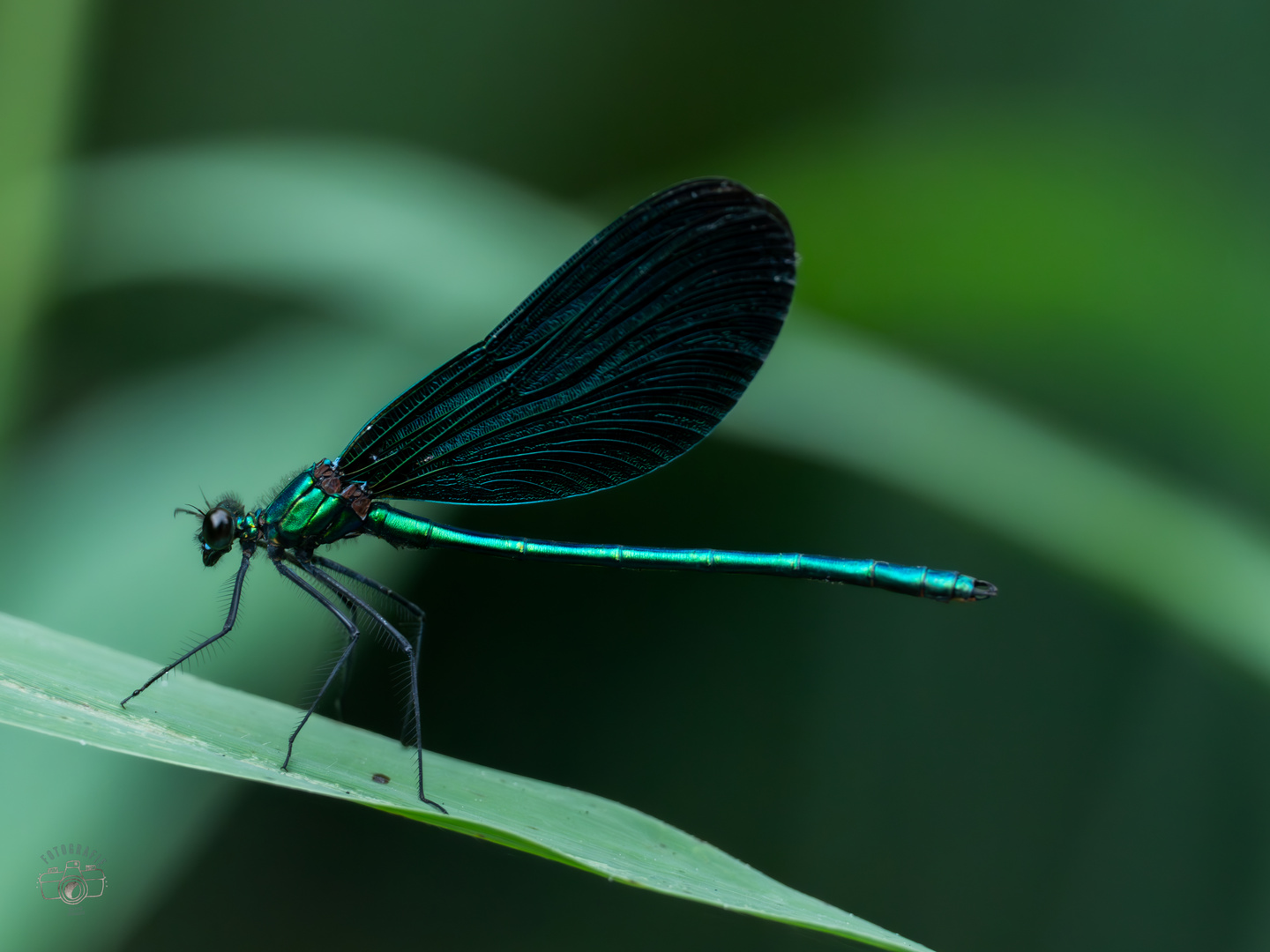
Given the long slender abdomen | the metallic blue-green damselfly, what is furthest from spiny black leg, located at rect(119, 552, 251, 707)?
the long slender abdomen

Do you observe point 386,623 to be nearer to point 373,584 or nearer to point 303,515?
point 373,584

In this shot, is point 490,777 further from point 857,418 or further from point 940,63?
point 940,63

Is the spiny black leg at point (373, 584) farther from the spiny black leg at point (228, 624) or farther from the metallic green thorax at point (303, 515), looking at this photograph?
the spiny black leg at point (228, 624)

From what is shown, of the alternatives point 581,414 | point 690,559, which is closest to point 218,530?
point 581,414

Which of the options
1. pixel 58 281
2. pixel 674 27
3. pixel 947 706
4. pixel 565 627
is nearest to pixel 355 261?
pixel 58 281

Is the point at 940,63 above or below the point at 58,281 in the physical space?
above

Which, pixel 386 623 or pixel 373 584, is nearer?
pixel 386 623

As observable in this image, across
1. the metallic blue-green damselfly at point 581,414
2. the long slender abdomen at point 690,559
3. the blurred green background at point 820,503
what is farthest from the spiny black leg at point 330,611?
the long slender abdomen at point 690,559
